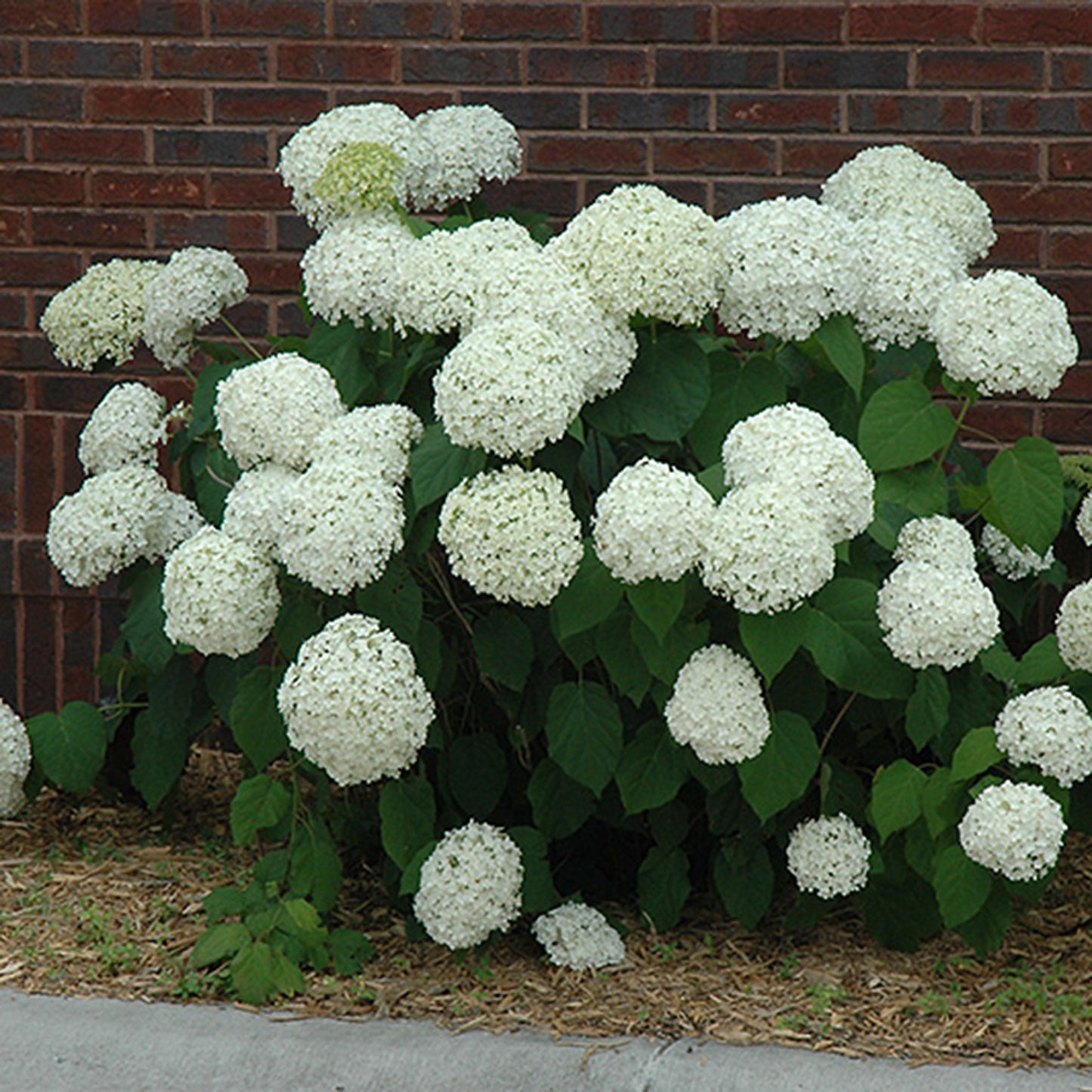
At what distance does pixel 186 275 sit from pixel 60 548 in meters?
0.64

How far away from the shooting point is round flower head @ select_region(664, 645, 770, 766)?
2.91 meters

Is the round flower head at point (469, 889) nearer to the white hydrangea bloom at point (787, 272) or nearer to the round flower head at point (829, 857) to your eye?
the round flower head at point (829, 857)

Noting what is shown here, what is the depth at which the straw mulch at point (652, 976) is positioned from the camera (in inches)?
117

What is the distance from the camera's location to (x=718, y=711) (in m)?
2.91

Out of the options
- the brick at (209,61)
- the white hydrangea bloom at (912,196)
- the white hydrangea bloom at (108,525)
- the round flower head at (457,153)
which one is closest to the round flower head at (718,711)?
the white hydrangea bloom at (912,196)

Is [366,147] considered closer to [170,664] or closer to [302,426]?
[302,426]

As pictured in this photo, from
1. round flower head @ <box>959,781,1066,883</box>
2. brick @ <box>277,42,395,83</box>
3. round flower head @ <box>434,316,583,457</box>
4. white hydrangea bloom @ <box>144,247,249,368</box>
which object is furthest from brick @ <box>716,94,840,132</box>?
round flower head @ <box>959,781,1066,883</box>

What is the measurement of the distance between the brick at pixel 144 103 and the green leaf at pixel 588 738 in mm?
2153

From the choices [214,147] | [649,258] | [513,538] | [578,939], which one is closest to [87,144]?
[214,147]

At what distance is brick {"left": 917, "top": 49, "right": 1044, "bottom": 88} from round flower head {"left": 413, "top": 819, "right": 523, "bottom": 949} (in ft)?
7.26

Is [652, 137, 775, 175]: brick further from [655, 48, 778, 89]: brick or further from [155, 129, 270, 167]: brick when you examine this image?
[155, 129, 270, 167]: brick

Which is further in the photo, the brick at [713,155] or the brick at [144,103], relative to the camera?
the brick at [144,103]

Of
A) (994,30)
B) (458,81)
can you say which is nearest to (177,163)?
(458,81)

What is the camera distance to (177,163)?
4.48 m
